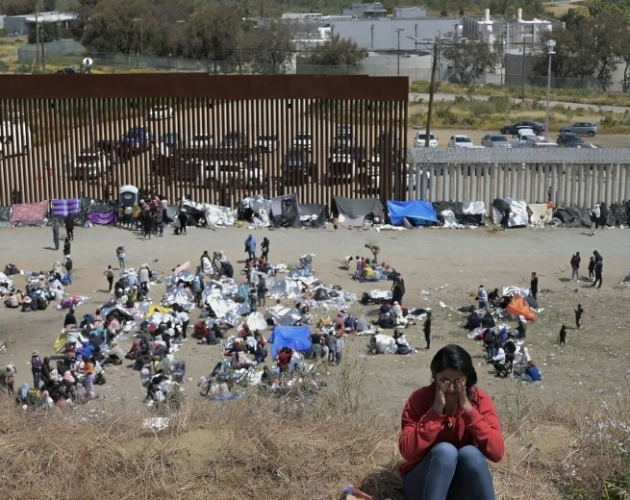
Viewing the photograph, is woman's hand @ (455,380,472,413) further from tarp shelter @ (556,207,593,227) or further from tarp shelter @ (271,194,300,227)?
tarp shelter @ (556,207,593,227)

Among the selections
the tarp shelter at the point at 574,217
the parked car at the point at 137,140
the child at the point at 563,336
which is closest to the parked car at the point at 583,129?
the tarp shelter at the point at 574,217

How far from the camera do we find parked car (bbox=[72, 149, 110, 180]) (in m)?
30.6

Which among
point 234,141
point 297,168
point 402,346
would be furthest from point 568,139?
point 402,346

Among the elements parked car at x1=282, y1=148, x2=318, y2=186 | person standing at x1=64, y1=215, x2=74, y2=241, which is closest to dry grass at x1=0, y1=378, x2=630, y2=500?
person standing at x1=64, y1=215, x2=74, y2=241

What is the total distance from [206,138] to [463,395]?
26.2 m

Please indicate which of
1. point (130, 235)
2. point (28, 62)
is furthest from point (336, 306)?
point (28, 62)

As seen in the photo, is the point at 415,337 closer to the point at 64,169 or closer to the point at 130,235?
the point at 130,235

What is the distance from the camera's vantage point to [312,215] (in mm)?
29250

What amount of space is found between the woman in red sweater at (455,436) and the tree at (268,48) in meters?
66.5

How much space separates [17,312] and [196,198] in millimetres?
10123

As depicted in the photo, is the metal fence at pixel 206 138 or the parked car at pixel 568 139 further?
the parked car at pixel 568 139

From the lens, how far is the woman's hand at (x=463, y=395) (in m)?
5.29

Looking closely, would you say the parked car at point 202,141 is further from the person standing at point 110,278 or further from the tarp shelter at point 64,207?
the person standing at point 110,278

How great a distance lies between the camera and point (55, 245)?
26.2 meters
